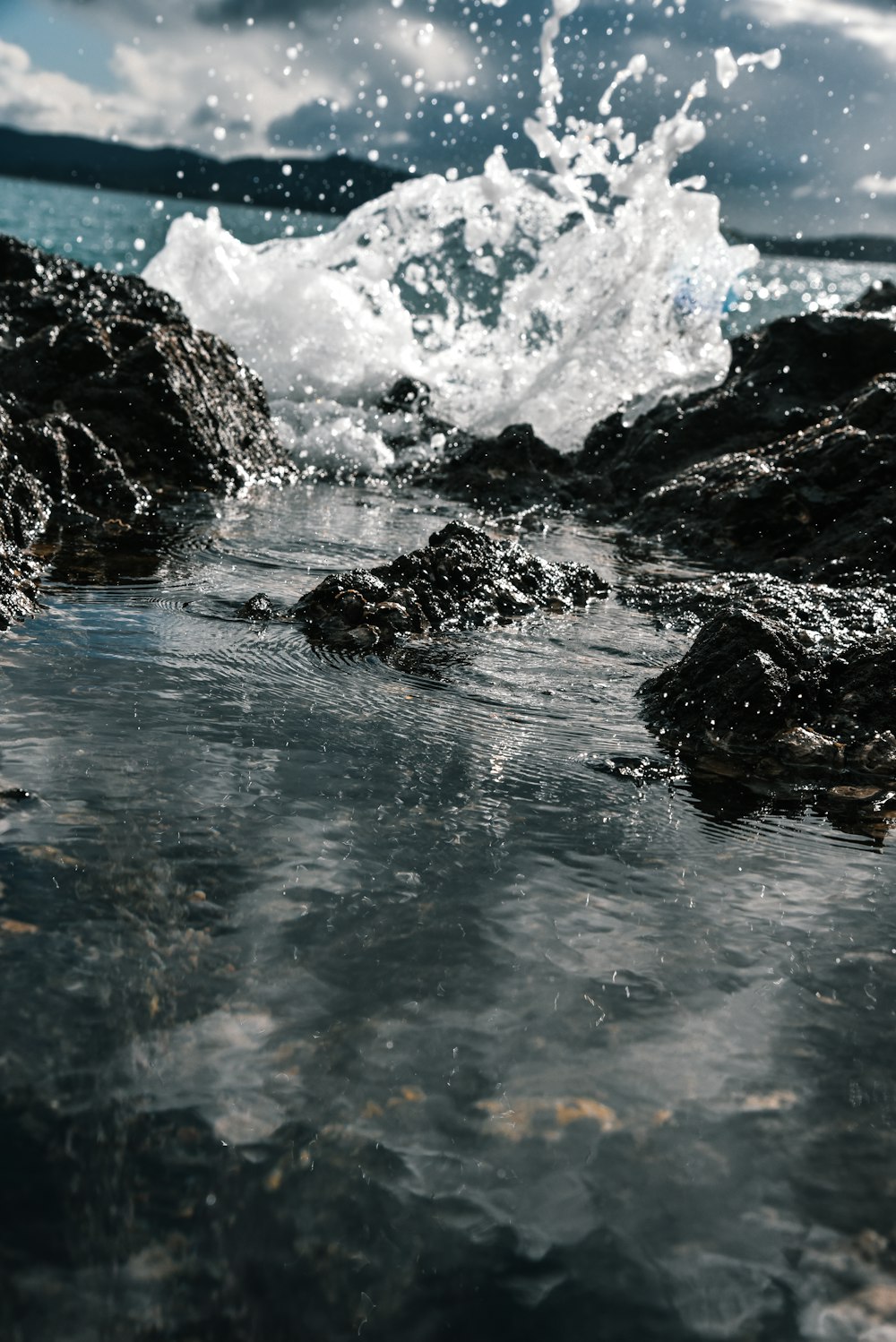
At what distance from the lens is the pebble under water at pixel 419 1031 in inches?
72.1

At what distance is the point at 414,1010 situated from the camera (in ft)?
8.05

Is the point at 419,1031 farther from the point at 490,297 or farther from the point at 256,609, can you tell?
the point at 490,297

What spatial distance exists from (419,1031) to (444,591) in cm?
339

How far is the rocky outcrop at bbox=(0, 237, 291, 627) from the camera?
719cm

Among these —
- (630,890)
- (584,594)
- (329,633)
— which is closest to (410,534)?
(584,594)

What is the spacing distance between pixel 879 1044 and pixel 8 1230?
188 cm

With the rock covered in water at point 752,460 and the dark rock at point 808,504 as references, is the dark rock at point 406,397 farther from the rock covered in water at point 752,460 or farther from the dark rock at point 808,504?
the dark rock at point 808,504

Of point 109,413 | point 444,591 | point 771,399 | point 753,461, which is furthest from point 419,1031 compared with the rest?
point 771,399

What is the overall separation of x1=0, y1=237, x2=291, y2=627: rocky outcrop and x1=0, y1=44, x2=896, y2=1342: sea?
91.8 inches

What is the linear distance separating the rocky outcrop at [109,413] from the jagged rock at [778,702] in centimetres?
337

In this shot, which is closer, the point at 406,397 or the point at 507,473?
the point at 507,473

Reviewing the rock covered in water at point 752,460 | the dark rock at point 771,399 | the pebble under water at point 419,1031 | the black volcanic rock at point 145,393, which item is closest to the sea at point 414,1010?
the pebble under water at point 419,1031

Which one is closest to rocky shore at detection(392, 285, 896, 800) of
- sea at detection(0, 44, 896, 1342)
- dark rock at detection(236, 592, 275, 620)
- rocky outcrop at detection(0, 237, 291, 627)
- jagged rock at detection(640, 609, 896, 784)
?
jagged rock at detection(640, 609, 896, 784)

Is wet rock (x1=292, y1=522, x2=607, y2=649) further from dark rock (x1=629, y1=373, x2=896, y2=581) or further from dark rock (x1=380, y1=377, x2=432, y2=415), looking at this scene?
dark rock (x1=380, y1=377, x2=432, y2=415)
